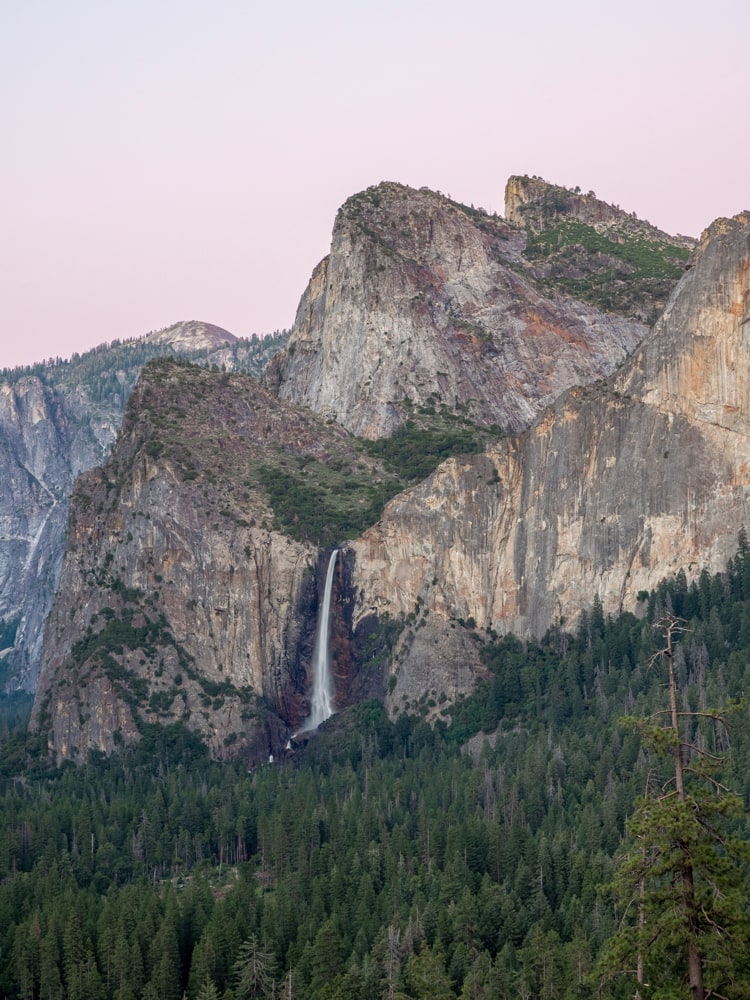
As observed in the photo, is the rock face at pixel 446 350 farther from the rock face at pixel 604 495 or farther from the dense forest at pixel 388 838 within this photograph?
the dense forest at pixel 388 838

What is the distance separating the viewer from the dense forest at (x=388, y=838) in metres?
93.6

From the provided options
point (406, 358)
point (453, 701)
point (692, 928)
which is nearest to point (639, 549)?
point (453, 701)

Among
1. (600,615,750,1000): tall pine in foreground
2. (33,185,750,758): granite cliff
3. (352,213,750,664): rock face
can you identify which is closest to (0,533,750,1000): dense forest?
(600,615,750,1000): tall pine in foreground

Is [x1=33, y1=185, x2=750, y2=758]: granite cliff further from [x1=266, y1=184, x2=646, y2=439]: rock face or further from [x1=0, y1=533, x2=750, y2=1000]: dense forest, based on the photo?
[x1=0, y1=533, x2=750, y2=1000]: dense forest

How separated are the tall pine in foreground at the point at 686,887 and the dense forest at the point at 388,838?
9.76ft

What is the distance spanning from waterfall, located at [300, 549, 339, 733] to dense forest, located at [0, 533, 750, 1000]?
15.1ft

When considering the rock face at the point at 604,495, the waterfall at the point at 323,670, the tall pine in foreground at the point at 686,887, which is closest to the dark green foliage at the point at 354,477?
the waterfall at the point at 323,670

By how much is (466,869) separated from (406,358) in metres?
96.3

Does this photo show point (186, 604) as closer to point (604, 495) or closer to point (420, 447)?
point (420, 447)

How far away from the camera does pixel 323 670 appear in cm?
16712

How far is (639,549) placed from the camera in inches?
5684

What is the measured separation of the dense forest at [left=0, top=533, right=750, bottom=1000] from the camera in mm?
93625

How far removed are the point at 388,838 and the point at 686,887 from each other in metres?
72.4

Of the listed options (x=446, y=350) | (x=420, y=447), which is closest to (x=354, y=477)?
(x=420, y=447)
